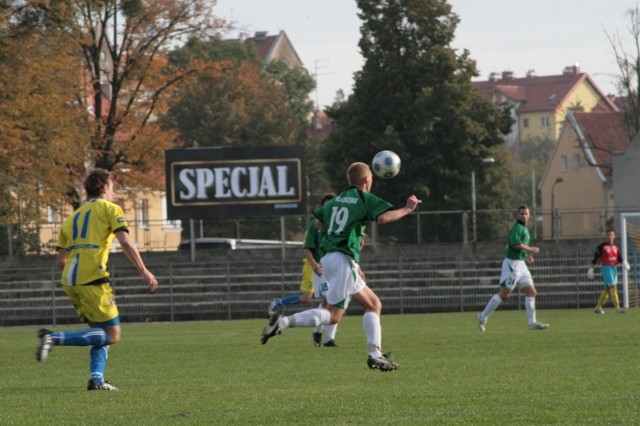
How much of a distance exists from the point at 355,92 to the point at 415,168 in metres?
5.00

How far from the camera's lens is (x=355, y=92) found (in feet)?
200

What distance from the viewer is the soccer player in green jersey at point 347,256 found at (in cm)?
1202

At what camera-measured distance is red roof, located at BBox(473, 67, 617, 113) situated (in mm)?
149875

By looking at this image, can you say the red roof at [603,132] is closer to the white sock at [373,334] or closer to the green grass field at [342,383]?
the green grass field at [342,383]

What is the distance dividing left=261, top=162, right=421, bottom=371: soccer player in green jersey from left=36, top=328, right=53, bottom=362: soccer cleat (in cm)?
205

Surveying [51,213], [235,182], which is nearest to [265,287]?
[235,182]

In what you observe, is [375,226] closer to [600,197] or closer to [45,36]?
[45,36]

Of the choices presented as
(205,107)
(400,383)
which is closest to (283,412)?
(400,383)

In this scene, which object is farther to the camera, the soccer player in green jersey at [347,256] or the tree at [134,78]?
the tree at [134,78]

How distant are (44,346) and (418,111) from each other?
49387mm

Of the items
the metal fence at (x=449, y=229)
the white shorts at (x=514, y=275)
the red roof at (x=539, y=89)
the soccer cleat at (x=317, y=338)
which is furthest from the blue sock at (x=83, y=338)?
the red roof at (x=539, y=89)

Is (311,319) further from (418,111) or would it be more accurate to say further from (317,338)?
(418,111)

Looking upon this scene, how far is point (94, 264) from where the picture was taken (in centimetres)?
1130

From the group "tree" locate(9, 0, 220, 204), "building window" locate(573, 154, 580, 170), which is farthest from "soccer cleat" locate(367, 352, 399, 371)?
"building window" locate(573, 154, 580, 170)
